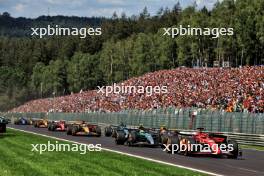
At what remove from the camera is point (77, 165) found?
16703 millimetres

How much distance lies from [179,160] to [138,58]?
251 ft

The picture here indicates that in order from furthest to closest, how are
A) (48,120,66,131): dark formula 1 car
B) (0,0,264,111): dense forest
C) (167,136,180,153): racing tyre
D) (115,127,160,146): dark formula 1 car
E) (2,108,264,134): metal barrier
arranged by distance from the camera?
(0,0,264,111): dense forest, (48,120,66,131): dark formula 1 car, (2,108,264,134): metal barrier, (115,127,160,146): dark formula 1 car, (167,136,180,153): racing tyre

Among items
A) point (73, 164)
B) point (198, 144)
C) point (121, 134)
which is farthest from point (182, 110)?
point (73, 164)

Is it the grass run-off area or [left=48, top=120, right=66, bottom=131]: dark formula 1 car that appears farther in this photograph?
[left=48, top=120, right=66, bottom=131]: dark formula 1 car

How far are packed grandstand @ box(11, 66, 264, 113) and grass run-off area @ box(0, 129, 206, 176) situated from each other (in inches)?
540

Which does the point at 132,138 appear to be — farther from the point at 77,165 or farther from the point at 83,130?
the point at 77,165

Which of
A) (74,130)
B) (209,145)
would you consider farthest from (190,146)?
(74,130)

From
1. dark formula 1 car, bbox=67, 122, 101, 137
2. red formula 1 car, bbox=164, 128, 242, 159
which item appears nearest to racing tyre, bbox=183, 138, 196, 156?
red formula 1 car, bbox=164, 128, 242, 159

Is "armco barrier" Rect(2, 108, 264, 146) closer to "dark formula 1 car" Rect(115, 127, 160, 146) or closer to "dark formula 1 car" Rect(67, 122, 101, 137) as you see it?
"dark formula 1 car" Rect(67, 122, 101, 137)

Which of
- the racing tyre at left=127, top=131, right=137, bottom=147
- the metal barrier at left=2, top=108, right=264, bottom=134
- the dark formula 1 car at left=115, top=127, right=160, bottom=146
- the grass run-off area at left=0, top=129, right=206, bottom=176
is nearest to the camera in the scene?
the grass run-off area at left=0, top=129, right=206, bottom=176

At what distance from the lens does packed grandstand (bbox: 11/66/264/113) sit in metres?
34.0

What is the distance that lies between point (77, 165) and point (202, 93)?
2287 centimetres

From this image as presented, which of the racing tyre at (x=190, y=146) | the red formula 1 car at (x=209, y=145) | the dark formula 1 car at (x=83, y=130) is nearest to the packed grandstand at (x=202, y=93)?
the dark formula 1 car at (x=83, y=130)

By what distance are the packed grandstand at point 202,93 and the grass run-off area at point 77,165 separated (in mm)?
13706
